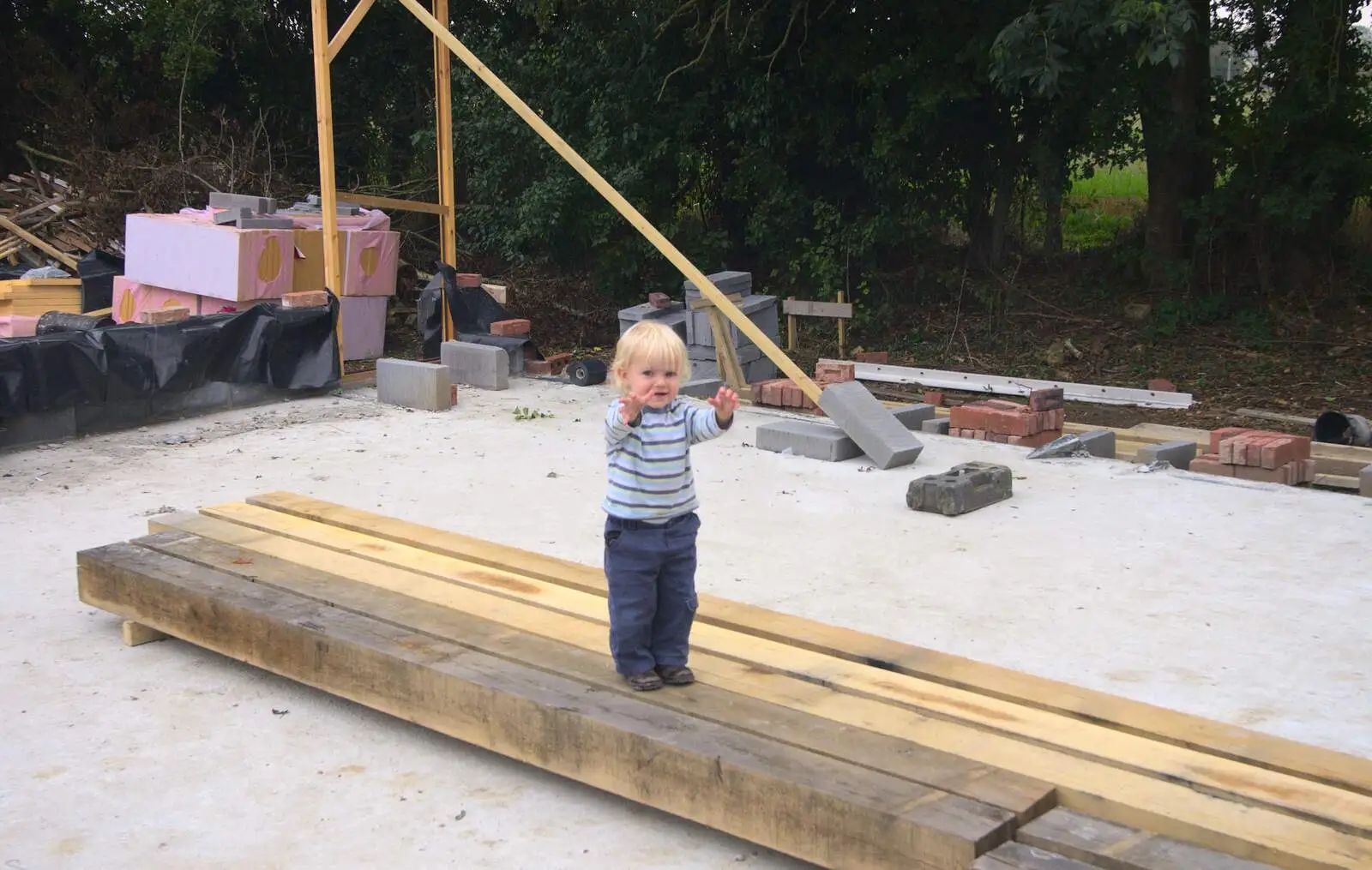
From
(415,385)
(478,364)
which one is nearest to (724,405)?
(415,385)

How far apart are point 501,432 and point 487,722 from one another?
5.83 m

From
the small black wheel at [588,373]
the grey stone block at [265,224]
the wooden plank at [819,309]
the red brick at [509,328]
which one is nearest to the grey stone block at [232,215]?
the grey stone block at [265,224]

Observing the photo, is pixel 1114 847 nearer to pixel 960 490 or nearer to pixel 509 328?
pixel 960 490

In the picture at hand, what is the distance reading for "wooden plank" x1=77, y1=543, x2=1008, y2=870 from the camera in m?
3.04

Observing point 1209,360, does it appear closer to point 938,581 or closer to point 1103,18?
point 1103,18

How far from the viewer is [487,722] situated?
3.92 metres

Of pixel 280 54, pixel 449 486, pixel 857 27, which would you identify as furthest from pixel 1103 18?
pixel 280 54

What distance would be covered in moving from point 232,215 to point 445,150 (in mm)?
2089

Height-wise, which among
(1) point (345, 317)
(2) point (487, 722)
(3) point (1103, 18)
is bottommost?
(2) point (487, 722)

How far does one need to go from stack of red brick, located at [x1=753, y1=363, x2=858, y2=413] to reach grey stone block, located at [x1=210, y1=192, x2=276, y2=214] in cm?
540

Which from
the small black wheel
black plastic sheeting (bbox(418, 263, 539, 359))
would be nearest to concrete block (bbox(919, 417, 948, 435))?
the small black wheel

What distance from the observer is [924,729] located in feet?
11.6

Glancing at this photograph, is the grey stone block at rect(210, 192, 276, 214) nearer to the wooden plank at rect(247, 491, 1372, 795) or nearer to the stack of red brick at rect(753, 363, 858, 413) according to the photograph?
the stack of red brick at rect(753, 363, 858, 413)

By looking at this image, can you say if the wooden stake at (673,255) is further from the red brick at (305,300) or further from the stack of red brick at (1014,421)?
the red brick at (305,300)
